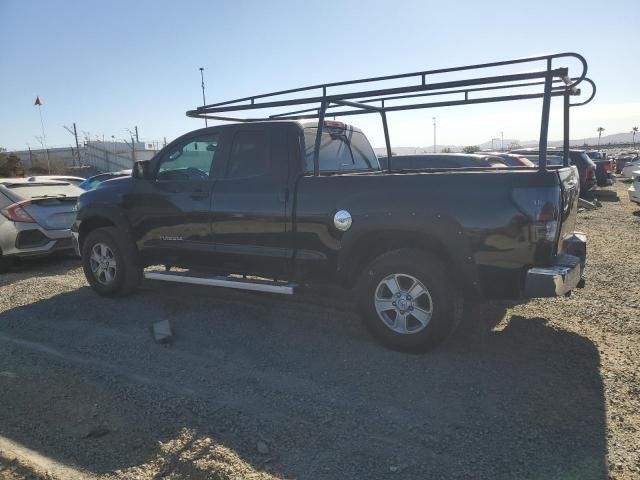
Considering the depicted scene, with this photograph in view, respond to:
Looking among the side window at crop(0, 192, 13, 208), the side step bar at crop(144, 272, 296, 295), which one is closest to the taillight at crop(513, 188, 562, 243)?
the side step bar at crop(144, 272, 296, 295)

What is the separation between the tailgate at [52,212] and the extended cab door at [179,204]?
2814mm

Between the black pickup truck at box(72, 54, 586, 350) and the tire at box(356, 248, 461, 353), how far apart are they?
10mm

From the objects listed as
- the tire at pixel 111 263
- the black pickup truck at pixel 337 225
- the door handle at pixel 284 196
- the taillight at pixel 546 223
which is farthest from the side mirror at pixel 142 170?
the taillight at pixel 546 223

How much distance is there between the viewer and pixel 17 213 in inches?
303

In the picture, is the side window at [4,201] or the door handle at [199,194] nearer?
the door handle at [199,194]

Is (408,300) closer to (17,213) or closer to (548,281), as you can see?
(548,281)

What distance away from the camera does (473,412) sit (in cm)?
331

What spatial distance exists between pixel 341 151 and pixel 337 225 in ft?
4.41

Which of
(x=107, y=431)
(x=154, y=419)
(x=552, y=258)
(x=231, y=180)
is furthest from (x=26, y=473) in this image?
(x=552, y=258)

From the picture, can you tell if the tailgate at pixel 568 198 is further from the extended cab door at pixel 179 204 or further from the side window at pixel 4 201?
the side window at pixel 4 201

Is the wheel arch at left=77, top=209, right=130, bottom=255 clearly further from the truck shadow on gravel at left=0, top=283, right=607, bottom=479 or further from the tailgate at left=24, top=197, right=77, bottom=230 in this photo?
A: the tailgate at left=24, top=197, right=77, bottom=230

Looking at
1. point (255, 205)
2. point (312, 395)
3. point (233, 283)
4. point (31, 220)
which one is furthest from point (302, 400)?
point (31, 220)

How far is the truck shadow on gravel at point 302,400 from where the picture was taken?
9.37 ft

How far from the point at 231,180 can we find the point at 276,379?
2.16 m
